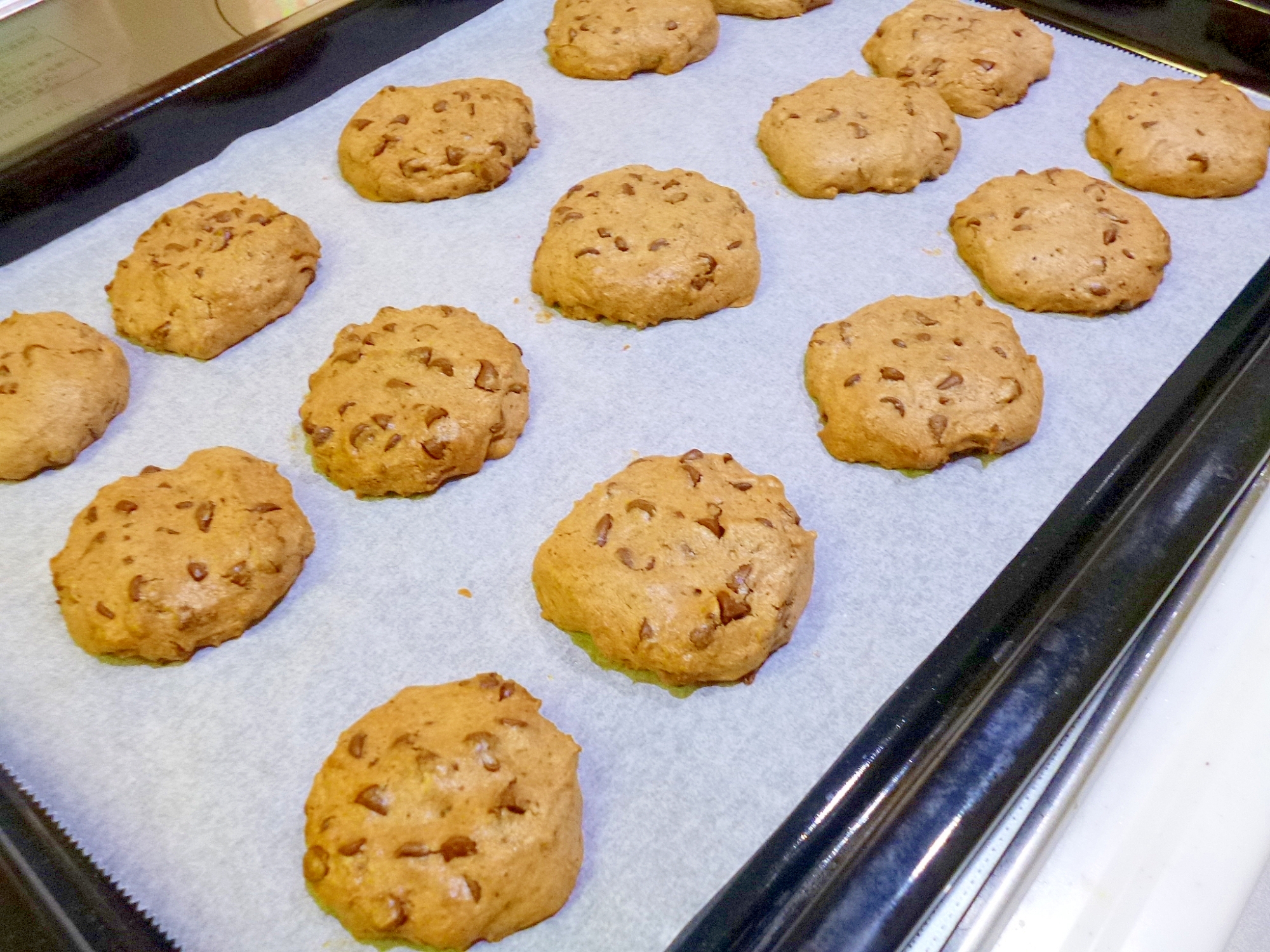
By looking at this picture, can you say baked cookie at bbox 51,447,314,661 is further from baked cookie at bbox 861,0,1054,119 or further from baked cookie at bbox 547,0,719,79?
baked cookie at bbox 861,0,1054,119

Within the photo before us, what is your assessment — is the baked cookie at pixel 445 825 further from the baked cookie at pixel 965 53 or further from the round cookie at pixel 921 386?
the baked cookie at pixel 965 53

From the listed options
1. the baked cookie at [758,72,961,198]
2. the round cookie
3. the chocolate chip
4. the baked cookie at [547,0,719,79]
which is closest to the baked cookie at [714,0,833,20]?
the baked cookie at [547,0,719,79]

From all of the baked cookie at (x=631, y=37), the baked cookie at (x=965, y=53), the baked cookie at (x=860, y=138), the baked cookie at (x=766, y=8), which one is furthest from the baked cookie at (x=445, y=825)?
the baked cookie at (x=766, y=8)

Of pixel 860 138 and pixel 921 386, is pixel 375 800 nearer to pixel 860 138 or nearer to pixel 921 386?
pixel 921 386

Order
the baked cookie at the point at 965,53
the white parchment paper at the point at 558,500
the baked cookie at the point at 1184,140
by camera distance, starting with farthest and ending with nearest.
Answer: the baked cookie at the point at 965,53, the baked cookie at the point at 1184,140, the white parchment paper at the point at 558,500

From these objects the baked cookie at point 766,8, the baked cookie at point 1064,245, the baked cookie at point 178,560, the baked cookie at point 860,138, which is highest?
the baked cookie at point 766,8

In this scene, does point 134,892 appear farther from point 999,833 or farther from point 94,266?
point 94,266

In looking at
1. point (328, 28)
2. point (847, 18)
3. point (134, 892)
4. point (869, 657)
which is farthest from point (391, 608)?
point (847, 18)
